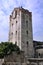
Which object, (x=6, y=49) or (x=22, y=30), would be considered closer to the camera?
(x=6, y=49)

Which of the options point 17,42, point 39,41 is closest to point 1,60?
point 17,42

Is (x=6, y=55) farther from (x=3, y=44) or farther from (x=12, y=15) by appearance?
(x=12, y=15)

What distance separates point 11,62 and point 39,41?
44.2ft

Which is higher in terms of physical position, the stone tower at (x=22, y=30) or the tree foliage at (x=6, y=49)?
the stone tower at (x=22, y=30)

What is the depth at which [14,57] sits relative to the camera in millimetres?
26812

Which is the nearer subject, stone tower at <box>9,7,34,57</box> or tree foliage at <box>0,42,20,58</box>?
tree foliage at <box>0,42,20,58</box>

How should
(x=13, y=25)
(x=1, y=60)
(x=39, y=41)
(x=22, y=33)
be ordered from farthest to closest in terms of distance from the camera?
(x=39, y=41), (x=13, y=25), (x=22, y=33), (x=1, y=60)

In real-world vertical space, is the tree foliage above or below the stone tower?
below

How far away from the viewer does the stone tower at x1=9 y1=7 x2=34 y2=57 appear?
32312mm

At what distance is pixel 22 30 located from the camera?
32625mm

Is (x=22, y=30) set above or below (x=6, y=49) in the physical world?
above

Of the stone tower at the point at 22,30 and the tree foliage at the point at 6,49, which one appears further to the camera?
the stone tower at the point at 22,30

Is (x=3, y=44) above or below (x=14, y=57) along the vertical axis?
above

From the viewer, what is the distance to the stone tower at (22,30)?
32312mm
